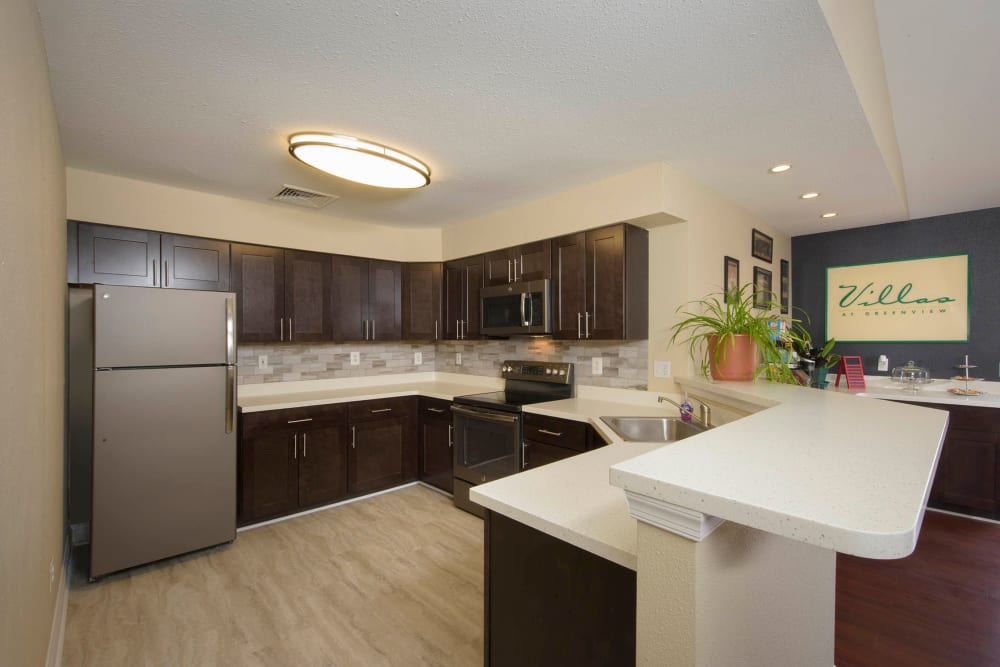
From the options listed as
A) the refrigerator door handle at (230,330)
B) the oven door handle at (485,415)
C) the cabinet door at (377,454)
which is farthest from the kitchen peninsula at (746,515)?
the cabinet door at (377,454)

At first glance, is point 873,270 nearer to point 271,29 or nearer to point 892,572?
point 892,572

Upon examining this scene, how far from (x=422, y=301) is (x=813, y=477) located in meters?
3.69

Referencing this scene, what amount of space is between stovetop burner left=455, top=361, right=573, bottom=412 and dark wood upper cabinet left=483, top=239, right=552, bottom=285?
2.35ft

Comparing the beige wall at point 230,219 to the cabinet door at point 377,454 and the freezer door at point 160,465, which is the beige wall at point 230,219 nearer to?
the freezer door at point 160,465

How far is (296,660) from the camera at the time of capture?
1.84 meters

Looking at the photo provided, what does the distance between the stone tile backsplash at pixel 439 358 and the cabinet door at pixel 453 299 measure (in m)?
0.33

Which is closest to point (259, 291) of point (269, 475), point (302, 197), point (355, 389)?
point (302, 197)

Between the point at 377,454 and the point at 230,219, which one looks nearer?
the point at 230,219

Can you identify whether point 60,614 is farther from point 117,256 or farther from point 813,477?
point 813,477

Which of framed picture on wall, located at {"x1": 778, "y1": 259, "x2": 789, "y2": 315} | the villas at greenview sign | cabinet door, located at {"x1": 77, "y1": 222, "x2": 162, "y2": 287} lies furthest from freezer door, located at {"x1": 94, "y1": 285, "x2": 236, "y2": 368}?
the villas at greenview sign

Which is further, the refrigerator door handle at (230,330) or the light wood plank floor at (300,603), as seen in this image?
the refrigerator door handle at (230,330)

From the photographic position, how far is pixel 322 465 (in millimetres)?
3322

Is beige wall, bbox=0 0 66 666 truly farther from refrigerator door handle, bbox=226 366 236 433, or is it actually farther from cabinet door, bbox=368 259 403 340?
cabinet door, bbox=368 259 403 340

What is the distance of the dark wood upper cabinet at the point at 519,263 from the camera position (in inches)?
128
